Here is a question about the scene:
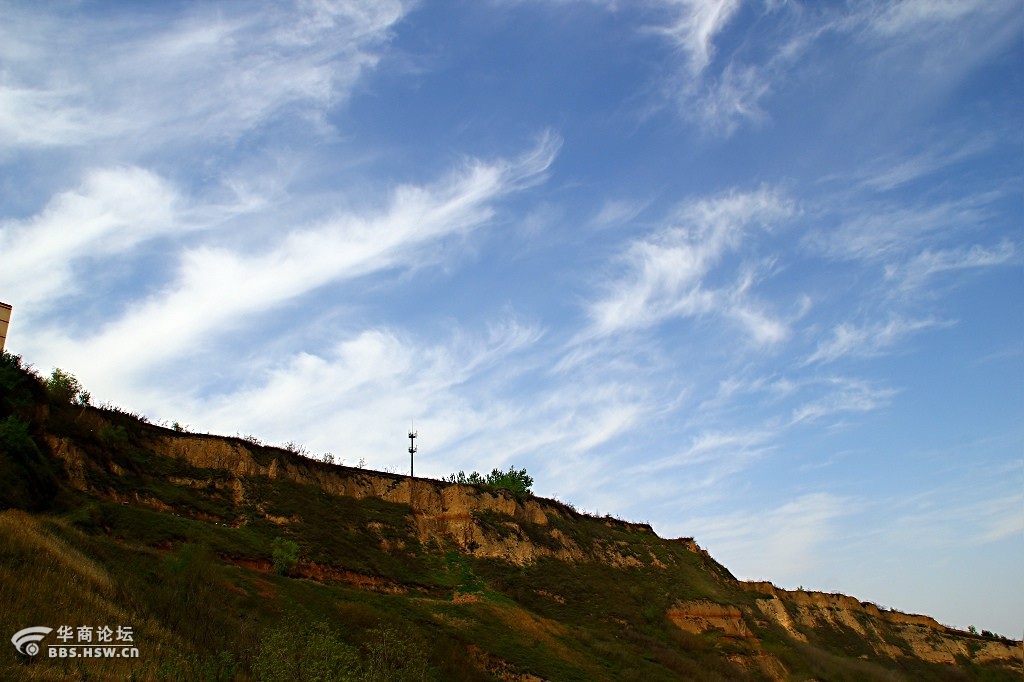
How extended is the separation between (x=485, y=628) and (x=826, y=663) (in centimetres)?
3685

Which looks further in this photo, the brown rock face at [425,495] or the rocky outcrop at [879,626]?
the rocky outcrop at [879,626]

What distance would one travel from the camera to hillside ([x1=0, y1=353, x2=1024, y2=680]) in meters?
21.4

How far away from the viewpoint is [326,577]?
136ft

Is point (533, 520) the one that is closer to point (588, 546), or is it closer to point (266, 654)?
point (588, 546)

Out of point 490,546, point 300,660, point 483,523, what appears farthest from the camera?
point 483,523

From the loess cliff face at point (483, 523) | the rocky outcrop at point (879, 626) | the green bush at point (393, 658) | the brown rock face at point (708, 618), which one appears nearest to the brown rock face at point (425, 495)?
the loess cliff face at point (483, 523)

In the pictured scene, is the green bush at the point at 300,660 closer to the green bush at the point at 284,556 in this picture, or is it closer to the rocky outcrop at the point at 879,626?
the green bush at the point at 284,556

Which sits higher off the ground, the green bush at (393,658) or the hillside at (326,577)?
the hillside at (326,577)

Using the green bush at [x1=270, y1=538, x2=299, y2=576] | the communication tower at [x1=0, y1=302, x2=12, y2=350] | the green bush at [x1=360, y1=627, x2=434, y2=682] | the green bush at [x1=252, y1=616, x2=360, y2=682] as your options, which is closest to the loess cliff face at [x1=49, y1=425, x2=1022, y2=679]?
the green bush at [x1=270, y1=538, x2=299, y2=576]

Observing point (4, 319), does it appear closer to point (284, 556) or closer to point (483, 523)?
point (284, 556)

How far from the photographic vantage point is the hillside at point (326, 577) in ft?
70.2

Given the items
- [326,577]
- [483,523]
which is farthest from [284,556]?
[483,523]

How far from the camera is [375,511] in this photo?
52719 mm

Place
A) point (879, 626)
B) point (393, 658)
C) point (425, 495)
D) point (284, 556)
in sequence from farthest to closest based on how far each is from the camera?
point (879, 626)
point (425, 495)
point (284, 556)
point (393, 658)
